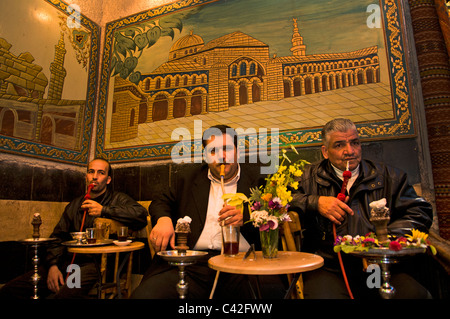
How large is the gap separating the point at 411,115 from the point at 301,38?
140cm

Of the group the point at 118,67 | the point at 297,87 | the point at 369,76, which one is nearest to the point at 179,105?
the point at 118,67

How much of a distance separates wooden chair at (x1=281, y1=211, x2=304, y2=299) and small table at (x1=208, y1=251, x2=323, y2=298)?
26 centimetres

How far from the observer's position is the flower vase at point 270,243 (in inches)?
71.1

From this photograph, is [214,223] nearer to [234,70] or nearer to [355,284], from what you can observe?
[355,284]

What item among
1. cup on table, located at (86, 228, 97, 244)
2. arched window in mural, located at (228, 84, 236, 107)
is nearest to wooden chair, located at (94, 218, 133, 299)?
cup on table, located at (86, 228, 97, 244)

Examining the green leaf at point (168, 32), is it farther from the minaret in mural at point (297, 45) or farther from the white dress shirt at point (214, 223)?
the white dress shirt at point (214, 223)

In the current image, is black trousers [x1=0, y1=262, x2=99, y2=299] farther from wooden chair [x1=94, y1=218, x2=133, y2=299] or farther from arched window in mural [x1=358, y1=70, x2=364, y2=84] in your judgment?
arched window in mural [x1=358, y1=70, x2=364, y2=84]

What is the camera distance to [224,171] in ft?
8.14

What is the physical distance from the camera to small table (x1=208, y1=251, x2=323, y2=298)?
1.45 metres

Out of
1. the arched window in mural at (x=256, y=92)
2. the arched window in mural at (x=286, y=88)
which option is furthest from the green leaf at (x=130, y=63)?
the arched window in mural at (x=286, y=88)

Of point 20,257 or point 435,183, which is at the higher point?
point 435,183

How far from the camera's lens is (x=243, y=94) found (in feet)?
11.9

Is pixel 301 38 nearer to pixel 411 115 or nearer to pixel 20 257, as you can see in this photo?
pixel 411 115

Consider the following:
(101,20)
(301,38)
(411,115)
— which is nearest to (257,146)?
(301,38)
